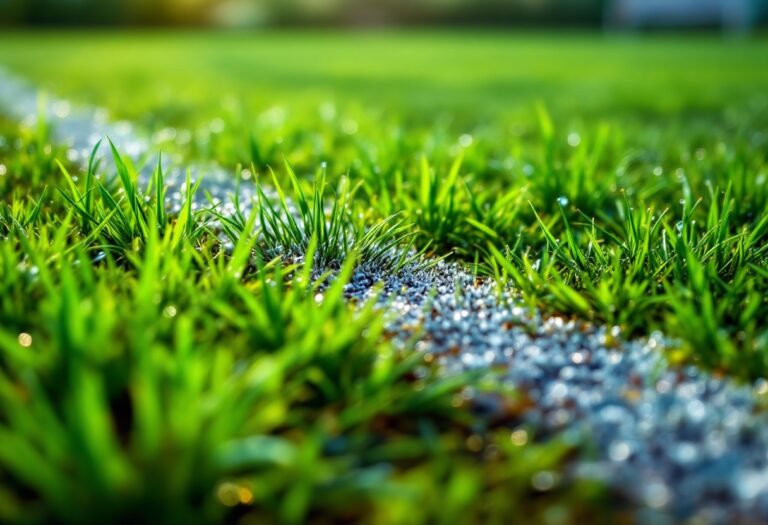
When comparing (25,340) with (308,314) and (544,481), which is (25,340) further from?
(544,481)

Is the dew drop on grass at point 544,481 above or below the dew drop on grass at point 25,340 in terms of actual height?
below

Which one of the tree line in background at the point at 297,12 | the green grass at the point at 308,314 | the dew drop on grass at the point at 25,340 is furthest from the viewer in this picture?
the tree line in background at the point at 297,12

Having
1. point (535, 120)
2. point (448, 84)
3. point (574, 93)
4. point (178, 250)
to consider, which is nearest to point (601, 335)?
point (178, 250)

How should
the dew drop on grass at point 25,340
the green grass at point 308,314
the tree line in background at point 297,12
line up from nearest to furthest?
the green grass at point 308,314 < the dew drop on grass at point 25,340 < the tree line in background at point 297,12

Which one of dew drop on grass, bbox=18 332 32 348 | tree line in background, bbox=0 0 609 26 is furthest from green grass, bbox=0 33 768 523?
tree line in background, bbox=0 0 609 26

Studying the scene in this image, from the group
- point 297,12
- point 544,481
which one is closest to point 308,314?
point 544,481

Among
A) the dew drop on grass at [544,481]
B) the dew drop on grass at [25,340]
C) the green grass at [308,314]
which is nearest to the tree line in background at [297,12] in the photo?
the green grass at [308,314]

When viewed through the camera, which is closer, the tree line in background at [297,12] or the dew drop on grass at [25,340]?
the dew drop on grass at [25,340]

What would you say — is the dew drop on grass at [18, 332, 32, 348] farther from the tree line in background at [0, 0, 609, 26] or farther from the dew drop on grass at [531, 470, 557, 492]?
the tree line in background at [0, 0, 609, 26]

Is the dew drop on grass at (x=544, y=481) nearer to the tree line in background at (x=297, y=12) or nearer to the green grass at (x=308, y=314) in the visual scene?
the green grass at (x=308, y=314)

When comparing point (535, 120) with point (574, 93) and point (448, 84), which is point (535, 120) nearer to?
point (574, 93)
